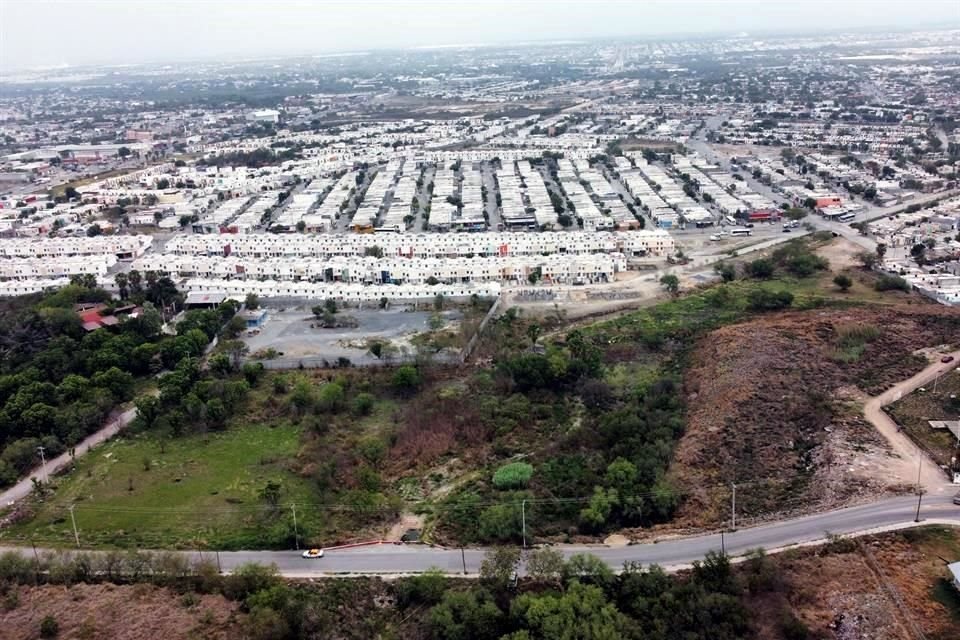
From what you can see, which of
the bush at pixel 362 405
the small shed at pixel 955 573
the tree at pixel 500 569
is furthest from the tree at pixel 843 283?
the tree at pixel 500 569

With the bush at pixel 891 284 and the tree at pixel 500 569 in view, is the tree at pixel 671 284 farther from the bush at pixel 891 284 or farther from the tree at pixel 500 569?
the tree at pixel 500 569

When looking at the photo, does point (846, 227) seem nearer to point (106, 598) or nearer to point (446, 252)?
point (446, 252)

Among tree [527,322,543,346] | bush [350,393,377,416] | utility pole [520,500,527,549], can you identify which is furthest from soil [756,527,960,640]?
tree [527,322,543,346]

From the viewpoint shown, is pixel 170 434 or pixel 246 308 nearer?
pixel 170 434

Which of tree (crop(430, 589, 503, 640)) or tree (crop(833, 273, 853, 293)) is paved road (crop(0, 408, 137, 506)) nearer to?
tree (crop(430, 589, 503, 640))

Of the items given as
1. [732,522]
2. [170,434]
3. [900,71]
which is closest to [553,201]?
[170,434]

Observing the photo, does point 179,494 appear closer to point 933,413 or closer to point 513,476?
point 513,476

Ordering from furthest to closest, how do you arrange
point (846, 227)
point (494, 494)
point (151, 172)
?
1. point (151, 172)
2. point (846, 227)
3. point (494, 494)
